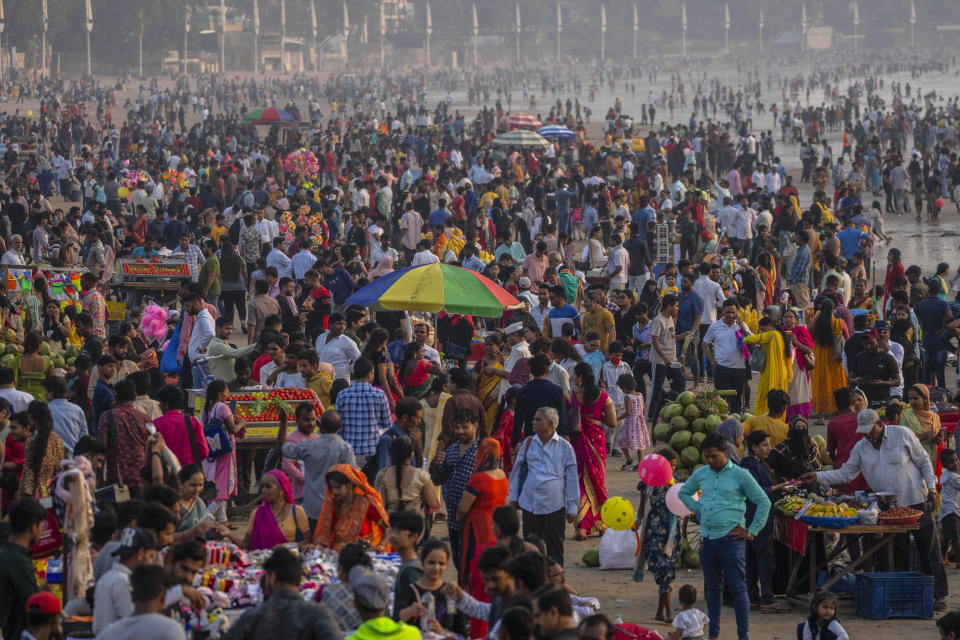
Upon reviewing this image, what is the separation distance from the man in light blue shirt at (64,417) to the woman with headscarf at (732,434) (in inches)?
156

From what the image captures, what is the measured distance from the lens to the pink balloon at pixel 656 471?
347 inches

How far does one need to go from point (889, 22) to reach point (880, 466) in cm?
14105

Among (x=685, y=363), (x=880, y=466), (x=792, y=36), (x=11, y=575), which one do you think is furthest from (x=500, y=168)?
(x=792, y=36)

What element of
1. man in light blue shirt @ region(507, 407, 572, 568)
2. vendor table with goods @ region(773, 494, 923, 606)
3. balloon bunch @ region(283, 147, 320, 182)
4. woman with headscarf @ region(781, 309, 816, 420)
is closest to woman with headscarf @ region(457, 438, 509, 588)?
man in light blue shirt @ region(507, 407, 572, 568)

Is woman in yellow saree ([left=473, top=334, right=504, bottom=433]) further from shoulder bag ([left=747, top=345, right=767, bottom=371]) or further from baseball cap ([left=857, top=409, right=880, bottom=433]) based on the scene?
baseball cap ([left=857, top=409, right=880, bottom=433])

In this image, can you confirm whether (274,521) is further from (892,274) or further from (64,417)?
(892,274)

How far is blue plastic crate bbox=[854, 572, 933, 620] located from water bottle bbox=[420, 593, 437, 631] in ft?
10.8

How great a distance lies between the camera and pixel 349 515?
7.73 meters

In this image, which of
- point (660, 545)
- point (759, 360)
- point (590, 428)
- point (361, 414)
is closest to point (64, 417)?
point (361, 414)

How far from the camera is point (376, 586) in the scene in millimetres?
6012

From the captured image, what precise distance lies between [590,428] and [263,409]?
223 centimetres

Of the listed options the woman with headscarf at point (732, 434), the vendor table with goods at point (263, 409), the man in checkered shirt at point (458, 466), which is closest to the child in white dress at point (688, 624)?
the man in checkered shirt at point (458, 466)

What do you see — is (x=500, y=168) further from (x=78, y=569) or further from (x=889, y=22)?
(x=889, y=22)

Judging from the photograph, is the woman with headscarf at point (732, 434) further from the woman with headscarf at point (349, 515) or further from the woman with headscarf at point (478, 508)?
the woman with headscarf at point (349, 515)
